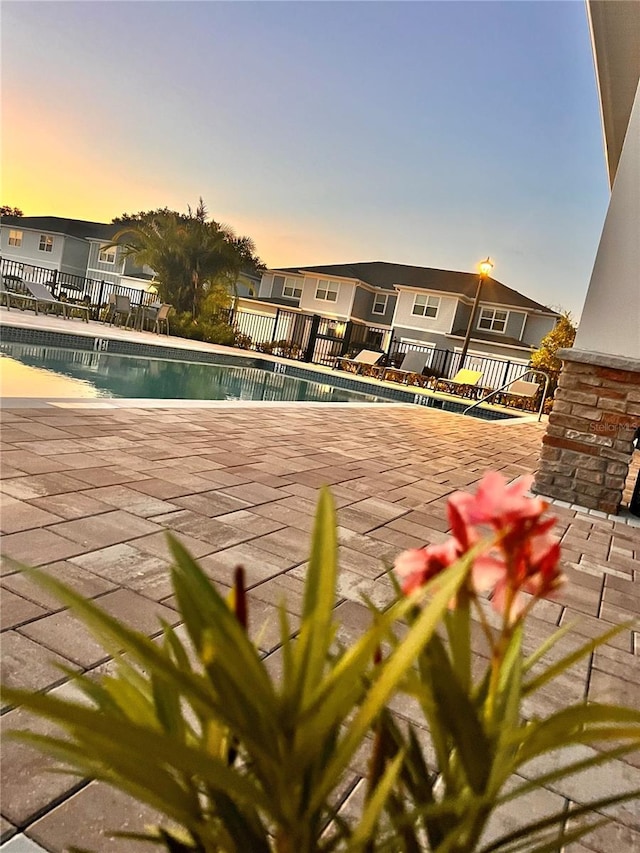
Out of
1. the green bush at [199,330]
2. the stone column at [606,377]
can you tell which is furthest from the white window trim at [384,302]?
the stone column at [606,377]

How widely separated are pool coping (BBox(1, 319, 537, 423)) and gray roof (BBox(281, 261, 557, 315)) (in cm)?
1381

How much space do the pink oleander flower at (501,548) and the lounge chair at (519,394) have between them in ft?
49.3

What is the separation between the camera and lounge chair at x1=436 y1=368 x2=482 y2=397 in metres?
16.1

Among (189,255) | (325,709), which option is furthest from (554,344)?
(325,709)

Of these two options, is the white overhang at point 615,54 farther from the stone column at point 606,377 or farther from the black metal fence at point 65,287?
the black metal fence at point 65,287

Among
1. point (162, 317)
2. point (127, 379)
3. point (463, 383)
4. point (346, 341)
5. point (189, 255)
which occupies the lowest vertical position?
point (127, 379)

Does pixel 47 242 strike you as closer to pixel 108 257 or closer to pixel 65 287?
pixel 108 257

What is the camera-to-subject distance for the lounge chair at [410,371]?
57.6ft

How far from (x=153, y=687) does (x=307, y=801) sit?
204 mm

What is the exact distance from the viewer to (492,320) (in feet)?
95.6

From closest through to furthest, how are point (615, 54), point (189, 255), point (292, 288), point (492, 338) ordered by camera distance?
point (615, 54) < point (189, 255) < point (492, 338) < point (292, 288)

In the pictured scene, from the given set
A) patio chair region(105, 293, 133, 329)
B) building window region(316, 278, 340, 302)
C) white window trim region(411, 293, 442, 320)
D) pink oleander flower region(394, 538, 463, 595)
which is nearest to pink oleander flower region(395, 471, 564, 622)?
pink oleander flower region(394, 538, 463, 595)

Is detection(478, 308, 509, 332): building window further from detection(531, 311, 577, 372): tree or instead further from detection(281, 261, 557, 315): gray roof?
detection(531, 311, 577, 372): tree

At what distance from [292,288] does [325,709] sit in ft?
110
